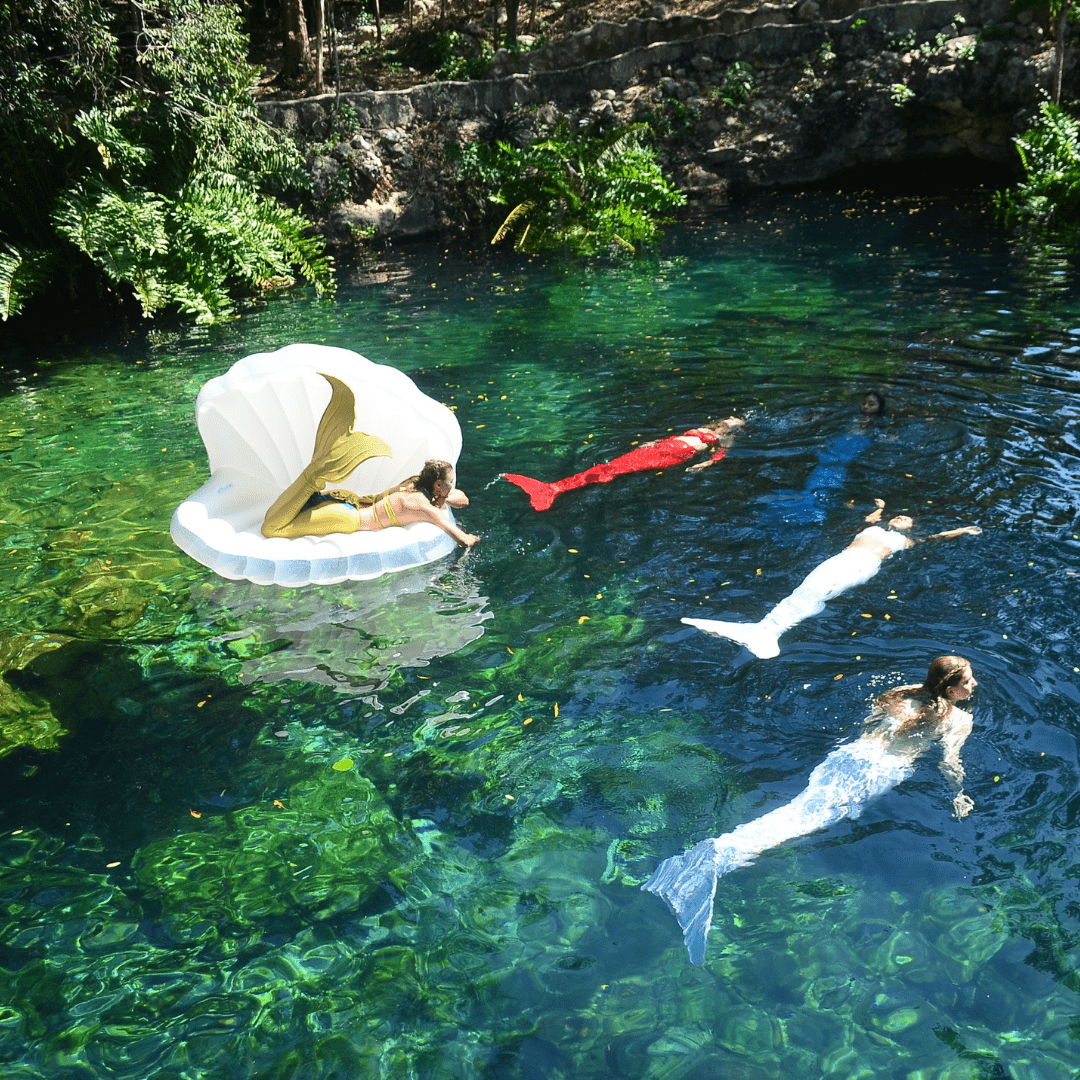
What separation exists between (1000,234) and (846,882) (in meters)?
16.6

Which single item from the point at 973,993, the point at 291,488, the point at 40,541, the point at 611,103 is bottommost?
the point at 973,993

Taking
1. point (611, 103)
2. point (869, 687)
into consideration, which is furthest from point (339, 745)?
point (611, 103)

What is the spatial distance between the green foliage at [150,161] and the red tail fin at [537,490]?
7.28 meters

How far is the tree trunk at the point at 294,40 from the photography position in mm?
24406

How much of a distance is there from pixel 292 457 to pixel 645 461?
3.37 m

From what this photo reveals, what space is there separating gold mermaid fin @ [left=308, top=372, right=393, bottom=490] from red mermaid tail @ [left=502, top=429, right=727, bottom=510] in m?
1.67

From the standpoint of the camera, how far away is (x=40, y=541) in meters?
8.54

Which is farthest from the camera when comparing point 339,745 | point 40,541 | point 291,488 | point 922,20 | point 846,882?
point 922,20

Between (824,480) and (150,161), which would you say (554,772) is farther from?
(150,161)

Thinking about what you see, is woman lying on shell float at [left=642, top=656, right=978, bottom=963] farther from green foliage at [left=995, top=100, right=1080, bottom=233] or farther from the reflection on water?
green foliage at [left=995, top=100, right=1080, bottom=233]

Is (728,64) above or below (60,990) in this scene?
above

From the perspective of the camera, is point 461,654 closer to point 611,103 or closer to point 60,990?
point 60,990

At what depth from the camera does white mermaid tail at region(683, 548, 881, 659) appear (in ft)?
20.7

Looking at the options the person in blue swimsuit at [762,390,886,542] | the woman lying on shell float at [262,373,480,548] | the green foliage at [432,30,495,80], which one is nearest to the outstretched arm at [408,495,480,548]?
the woman lying on shell float at [262,373,480,548]
